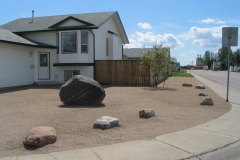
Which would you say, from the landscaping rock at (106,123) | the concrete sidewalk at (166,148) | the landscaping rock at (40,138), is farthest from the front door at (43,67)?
the concrete sidewalk at (166,148)

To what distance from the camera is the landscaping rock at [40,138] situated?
523cm

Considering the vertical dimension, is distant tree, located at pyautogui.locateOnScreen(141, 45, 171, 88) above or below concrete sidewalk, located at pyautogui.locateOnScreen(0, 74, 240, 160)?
above

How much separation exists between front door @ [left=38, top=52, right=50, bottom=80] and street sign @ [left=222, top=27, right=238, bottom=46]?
13.9m

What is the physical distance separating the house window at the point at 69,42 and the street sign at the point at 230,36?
11434 millimetres

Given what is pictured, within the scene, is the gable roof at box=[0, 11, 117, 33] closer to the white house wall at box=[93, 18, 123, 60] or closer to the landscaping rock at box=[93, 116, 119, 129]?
the white house wall at box=[93, 18, 123, 60]

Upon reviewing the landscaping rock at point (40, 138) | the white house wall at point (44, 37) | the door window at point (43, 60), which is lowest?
the landscaping rock at point (40, 138)

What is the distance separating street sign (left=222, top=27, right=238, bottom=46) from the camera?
1170cm

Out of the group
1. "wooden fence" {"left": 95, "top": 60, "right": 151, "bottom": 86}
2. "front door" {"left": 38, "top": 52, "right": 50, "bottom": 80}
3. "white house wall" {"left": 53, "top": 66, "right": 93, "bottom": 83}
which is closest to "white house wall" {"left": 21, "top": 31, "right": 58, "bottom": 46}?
"front door" {"left": 38, "top": 52, "right": 50, "bottom": 80}

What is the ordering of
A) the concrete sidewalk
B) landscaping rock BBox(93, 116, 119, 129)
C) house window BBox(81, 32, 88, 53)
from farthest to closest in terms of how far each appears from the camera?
house window BBox(81, 32, 88, 53), landscaping rock BBox(93, 116, 119, 129), the concrete sidewalk

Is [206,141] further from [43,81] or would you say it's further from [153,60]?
[43,81]

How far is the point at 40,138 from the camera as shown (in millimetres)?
5285

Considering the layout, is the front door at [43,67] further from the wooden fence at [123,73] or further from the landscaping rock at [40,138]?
the landscaping rock at [40,138]

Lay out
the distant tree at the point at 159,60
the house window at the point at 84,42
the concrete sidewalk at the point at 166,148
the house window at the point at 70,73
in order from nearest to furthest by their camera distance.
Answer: the concrete sidewalk at the point at 166,148 → the distant tree at the point at 159,60 → the house window at the point at 84,42 → the house window at the point at 70,73

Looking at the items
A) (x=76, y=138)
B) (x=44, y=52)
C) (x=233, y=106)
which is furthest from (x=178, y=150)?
(x=44, y=52)
